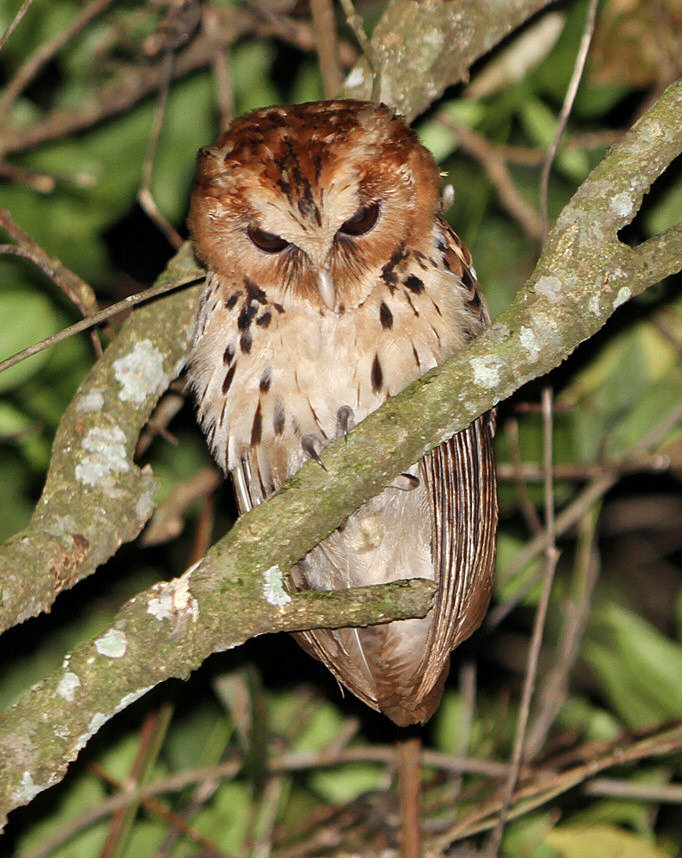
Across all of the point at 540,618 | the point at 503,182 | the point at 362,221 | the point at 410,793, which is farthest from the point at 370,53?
the point at 410,793

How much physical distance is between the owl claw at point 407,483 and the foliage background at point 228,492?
516mm

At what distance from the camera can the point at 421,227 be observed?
7.26ft

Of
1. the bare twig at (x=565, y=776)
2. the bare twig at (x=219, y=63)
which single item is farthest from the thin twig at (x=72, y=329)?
the bare twig at (x=565, y=776)

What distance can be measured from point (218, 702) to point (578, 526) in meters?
1.28

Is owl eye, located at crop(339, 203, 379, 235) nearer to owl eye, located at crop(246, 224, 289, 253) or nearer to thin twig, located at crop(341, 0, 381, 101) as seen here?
owl eye, located at crop(246, 224, 289, 253)

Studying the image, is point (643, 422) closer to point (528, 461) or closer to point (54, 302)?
point (528, 461)

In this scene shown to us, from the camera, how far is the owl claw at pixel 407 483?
2418mm

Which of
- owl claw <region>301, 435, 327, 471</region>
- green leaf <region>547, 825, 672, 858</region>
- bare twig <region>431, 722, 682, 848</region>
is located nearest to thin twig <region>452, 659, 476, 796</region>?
bare twig <region>431, 722, 682, 848</region>

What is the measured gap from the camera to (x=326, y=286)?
2.10m

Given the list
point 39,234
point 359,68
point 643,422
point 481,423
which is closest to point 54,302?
point 39,234

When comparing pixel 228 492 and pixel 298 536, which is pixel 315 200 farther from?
pixel 228 492

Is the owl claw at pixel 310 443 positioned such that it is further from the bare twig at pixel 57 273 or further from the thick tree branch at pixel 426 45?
the thick tree branch at pixel 426 45

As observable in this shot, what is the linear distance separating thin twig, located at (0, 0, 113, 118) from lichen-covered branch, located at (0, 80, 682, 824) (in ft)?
5.59

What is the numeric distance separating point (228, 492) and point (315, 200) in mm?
1342
